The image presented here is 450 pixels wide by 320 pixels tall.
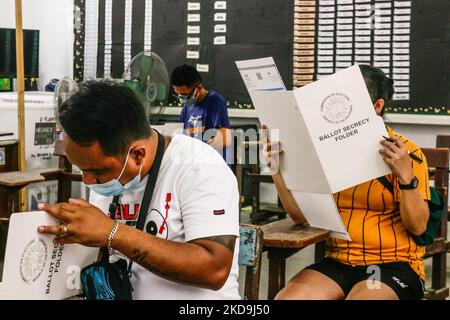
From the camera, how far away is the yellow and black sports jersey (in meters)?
2.21

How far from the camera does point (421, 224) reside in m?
2.13

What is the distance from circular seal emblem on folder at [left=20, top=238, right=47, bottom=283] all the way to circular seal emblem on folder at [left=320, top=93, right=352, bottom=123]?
0.95 meters

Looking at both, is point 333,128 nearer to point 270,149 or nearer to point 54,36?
point 270,149

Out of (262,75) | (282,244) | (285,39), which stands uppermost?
(285,39)

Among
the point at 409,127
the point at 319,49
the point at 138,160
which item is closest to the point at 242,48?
the point at 319,49

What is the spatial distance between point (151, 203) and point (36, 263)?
30 centimetres

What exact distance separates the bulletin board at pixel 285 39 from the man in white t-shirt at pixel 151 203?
3404mm

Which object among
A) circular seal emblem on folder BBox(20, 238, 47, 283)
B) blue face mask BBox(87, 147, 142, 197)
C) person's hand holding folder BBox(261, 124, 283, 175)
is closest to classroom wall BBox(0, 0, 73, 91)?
person's hand holding folder BBox(261, 124, 283, 175)

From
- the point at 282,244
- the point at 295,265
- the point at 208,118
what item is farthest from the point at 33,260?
the point at 208,118

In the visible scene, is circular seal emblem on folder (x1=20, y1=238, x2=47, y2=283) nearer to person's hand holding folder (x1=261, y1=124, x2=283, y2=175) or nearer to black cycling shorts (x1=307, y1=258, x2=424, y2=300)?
Result: person's hand holding folder (x1=261, y1=124, x2=283, y2=175)

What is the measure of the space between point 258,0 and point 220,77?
2.30 feet

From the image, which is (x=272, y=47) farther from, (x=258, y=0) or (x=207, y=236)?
(x=207, y=236)

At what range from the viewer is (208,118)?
4570 mm

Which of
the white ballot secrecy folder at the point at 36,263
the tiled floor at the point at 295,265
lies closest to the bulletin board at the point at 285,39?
the tiled floor at the point at 295,265
